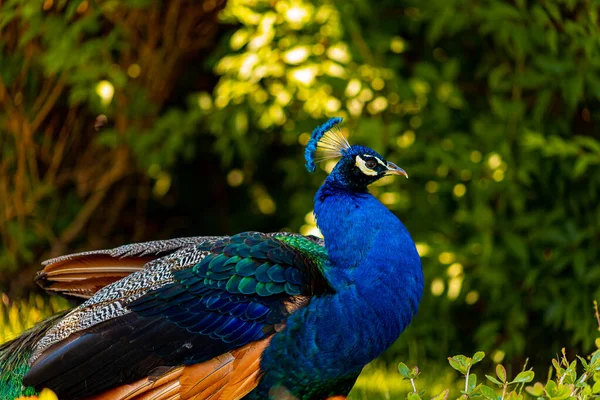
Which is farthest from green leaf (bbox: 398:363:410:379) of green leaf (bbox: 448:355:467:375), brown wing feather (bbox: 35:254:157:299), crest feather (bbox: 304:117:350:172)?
brown wing feather (bbox: 35:254:157:299)

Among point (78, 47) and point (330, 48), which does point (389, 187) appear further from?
point (78, 47)

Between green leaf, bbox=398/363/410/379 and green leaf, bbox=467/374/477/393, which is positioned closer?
green leaf, bbox=467/374/477/393

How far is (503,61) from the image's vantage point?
154 inches

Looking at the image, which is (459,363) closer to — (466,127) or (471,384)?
(471,384)

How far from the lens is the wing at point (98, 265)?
8.50 feet

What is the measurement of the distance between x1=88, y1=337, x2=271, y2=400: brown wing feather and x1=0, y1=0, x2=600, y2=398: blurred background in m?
1.11

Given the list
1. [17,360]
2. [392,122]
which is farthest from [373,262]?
[392,122]

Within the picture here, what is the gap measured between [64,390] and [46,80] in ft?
7.84

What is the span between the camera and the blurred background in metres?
3.58

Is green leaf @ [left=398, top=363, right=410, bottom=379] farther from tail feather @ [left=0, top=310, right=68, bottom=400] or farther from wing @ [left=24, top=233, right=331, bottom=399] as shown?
tail feather @ [left=0, top=310, right=68, bottom=400]

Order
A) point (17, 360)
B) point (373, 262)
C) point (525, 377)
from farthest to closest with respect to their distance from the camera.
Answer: point (17, 360) → point (373, 262) → point (525, 377)

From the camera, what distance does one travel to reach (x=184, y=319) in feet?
7.37

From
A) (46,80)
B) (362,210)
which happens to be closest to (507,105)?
(362,210)

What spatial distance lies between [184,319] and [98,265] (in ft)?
1.62
